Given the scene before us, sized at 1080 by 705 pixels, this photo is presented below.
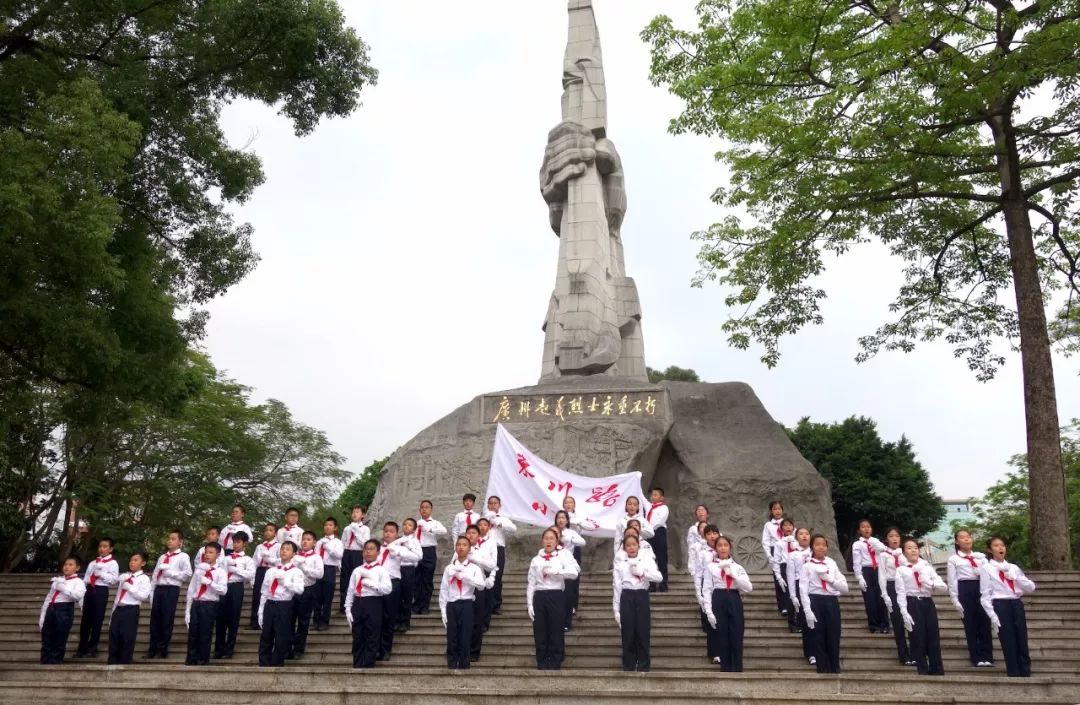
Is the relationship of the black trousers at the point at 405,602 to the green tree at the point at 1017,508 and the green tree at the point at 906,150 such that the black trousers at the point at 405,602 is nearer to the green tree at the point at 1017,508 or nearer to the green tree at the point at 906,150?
the green tree at the point at 906,150

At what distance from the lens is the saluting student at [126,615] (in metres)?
8.66

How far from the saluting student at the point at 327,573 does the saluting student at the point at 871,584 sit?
5.28 m

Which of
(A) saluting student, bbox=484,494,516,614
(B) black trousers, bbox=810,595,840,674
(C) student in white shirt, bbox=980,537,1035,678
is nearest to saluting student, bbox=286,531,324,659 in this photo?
(A) saluting student, bbox=484,494,516,614

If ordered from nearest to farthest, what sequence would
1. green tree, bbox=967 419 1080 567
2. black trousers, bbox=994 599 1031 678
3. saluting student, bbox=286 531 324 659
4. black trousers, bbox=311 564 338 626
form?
black trousers, bbox=994 599 1031 678 → saluting student, bbox=286 531 324 659 → black trousers, bbox=311 564 338 626 → green tree, bbox=967 419 1080 567

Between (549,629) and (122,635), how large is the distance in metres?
4.17

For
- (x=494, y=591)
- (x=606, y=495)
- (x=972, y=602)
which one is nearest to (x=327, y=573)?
(x=494, y=591)

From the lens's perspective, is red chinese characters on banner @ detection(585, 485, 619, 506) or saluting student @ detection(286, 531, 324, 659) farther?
red chinese characters on banner @ detection(585, 485, 619, 506)

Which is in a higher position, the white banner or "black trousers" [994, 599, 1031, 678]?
the white banner

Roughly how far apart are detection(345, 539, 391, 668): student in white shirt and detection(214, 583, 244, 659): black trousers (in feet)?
4.87

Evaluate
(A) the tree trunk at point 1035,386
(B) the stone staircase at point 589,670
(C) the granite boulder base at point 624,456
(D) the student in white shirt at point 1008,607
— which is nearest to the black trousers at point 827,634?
(B) the stone staircase at point 589,670

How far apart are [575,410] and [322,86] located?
5827mm

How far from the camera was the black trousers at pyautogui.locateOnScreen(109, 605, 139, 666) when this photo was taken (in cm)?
866

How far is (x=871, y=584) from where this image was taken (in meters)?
8.83

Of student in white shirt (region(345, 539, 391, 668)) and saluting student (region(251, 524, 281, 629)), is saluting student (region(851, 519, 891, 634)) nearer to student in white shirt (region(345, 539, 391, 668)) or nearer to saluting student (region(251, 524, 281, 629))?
student in white shirt (region(345, 539, 391, 668))
